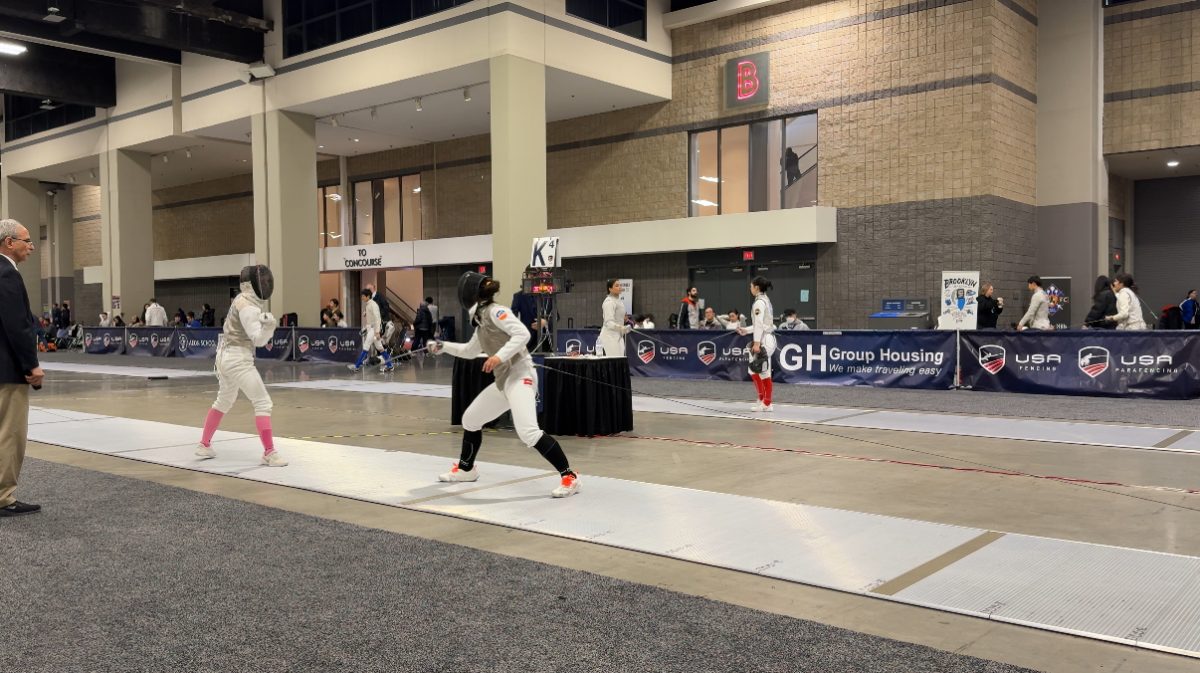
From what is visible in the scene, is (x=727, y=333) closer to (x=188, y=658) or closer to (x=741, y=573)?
(x=741, y=573)

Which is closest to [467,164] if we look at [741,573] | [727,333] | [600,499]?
[727,333]

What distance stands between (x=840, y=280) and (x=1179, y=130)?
7764mm

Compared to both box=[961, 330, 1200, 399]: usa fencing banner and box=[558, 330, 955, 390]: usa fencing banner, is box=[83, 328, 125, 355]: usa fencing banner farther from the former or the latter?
box=[961, 330, 1200, 399]: usa fencing banner

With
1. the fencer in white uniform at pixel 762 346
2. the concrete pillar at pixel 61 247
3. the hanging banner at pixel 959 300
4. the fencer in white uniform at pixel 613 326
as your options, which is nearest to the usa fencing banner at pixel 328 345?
the fencer in white uniform at pixel 613 326

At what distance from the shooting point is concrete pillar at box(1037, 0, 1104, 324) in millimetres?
19812

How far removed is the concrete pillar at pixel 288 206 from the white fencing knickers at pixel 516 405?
1990 centimetres

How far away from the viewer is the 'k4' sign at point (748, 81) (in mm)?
21875

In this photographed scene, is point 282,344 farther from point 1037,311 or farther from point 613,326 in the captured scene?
point 1037,311

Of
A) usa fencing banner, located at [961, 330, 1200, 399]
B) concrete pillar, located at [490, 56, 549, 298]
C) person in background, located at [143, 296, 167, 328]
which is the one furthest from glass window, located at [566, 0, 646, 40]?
person in background, located at [143, 296, 167, 328]

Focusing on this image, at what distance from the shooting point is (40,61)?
27562 millimetres

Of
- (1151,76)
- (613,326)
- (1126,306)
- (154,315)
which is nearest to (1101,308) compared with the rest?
(1126,306)

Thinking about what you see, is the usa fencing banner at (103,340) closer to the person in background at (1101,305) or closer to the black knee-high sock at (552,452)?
the black knee-high sock at (552,452)

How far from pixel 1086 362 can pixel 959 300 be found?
217 inches

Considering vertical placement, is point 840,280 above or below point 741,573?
above
